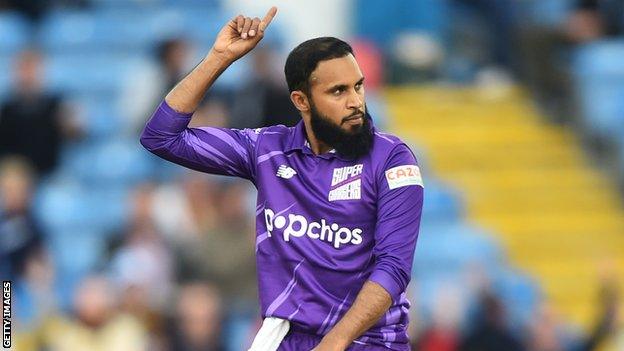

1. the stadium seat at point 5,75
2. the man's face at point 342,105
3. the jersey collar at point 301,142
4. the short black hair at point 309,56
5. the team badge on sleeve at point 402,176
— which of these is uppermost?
the short black hair at point 309,56

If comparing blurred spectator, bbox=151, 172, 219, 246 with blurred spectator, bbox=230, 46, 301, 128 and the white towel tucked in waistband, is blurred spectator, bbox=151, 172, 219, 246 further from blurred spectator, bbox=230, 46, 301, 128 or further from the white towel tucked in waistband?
the white towel tucked in waistband

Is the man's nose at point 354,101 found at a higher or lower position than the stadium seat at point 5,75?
higher

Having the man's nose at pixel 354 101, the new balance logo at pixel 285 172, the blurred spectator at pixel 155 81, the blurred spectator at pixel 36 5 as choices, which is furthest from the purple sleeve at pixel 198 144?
the blurred spectator at pixel 36 5

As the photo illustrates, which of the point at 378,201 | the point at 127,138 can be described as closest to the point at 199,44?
the point at 127,138

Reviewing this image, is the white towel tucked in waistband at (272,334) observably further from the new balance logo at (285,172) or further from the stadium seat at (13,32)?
the stadium seat at (13,32)

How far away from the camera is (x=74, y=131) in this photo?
11109mm

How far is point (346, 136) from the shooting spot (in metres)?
5.19

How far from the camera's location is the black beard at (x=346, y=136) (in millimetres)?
5188

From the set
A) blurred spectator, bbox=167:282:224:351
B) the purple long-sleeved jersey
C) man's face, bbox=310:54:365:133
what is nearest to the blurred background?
blurred spectator, bbox=167:282:224:351

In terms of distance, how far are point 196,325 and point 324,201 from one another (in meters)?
4.16

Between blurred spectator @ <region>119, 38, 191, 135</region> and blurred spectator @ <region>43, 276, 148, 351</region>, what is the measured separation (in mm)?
1896

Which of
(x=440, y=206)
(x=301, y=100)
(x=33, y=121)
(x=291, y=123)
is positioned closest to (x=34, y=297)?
(x=33, y=121)

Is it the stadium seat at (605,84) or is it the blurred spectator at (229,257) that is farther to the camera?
the stadium seat at (605,84)

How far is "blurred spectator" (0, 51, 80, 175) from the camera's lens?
1079 cm
